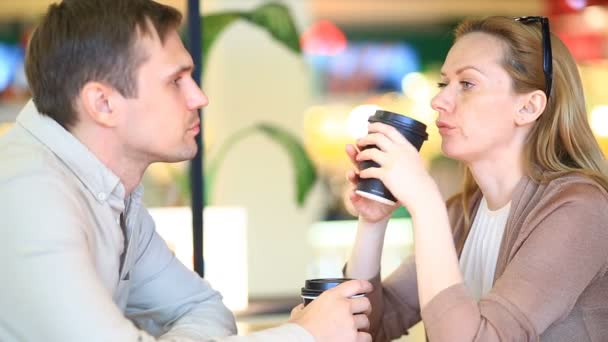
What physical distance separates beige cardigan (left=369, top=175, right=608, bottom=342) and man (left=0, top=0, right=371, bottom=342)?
15 cm

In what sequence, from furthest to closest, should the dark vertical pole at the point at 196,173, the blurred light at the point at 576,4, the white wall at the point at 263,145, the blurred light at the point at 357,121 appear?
the blurred light at the point at 357,121, the blurred light at the point at 576,4, the white wall at the point at 263,145, the dark vertical pole at the point at 196,173

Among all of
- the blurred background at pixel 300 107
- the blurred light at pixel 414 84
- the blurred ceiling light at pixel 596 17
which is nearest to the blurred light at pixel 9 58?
the blurred background at pixel 300 107

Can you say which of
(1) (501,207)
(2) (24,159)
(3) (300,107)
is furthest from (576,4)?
(2) (24,159)

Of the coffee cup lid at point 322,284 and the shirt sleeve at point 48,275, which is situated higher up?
the shirt sleeve at point 48,275

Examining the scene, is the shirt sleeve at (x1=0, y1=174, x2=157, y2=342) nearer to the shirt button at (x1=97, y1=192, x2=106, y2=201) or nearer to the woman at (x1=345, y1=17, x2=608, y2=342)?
the shirt button at (x1=97, y1=192, x2=106, y2=201)

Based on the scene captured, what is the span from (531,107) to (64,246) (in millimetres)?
832

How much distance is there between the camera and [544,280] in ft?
4.29

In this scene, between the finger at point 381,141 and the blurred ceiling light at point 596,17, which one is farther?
the blurred ceiling light at point 596,17

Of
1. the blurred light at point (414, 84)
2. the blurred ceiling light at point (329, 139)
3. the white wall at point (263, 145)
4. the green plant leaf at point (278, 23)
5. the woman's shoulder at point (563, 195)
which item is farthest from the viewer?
the blurred light at point (414, 84)

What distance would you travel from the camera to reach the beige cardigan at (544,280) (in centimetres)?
126

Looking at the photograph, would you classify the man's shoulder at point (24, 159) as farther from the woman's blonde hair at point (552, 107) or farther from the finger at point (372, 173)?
the woman's blonde hair at point (552, 107)

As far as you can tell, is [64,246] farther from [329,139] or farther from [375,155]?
[329,139]

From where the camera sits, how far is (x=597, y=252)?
53.7 inches

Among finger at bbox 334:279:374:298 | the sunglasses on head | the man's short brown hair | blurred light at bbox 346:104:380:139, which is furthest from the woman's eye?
blurred light at bbox 346:104:380:139
